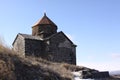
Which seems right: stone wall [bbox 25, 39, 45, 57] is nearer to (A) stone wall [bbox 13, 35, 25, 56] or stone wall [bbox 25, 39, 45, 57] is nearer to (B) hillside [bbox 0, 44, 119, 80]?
(A) stone wall [bbox 13, 35, 25, 56]

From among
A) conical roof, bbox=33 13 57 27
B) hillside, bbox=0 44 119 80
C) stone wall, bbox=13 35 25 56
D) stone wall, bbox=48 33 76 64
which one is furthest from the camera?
conical roof, bbox=33 13 57 27

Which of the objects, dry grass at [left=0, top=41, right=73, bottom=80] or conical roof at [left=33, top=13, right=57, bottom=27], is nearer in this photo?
dry grass at [left=0, top=41, right=73, bottom=80]

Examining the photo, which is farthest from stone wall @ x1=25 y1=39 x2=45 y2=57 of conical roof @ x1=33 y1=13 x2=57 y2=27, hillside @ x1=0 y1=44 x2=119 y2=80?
hillside @ x1=0 y1=44 x2=119 y2=80

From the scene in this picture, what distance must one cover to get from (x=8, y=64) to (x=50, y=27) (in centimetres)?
2661

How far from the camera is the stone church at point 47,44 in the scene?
36.5m

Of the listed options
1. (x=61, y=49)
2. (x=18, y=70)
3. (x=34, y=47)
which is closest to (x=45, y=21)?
(x=34, y=47)

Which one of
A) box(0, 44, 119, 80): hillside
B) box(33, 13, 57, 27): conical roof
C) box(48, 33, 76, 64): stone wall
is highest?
box(33, 13, 57, 27): conical roof

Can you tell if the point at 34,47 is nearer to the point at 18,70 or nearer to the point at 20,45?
the point at 20,45

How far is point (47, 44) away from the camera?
3722 centimetres

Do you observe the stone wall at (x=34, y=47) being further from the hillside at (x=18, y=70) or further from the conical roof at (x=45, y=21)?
the hillside at (x=18, y=70)

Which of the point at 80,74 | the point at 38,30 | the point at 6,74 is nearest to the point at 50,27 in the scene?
the point at 38,30

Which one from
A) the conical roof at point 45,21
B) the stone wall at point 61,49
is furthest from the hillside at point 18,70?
the conical roof at point 45,21

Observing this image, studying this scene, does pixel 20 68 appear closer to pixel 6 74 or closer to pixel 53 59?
pixel 6 74

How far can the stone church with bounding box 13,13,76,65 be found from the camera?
36531 mm
